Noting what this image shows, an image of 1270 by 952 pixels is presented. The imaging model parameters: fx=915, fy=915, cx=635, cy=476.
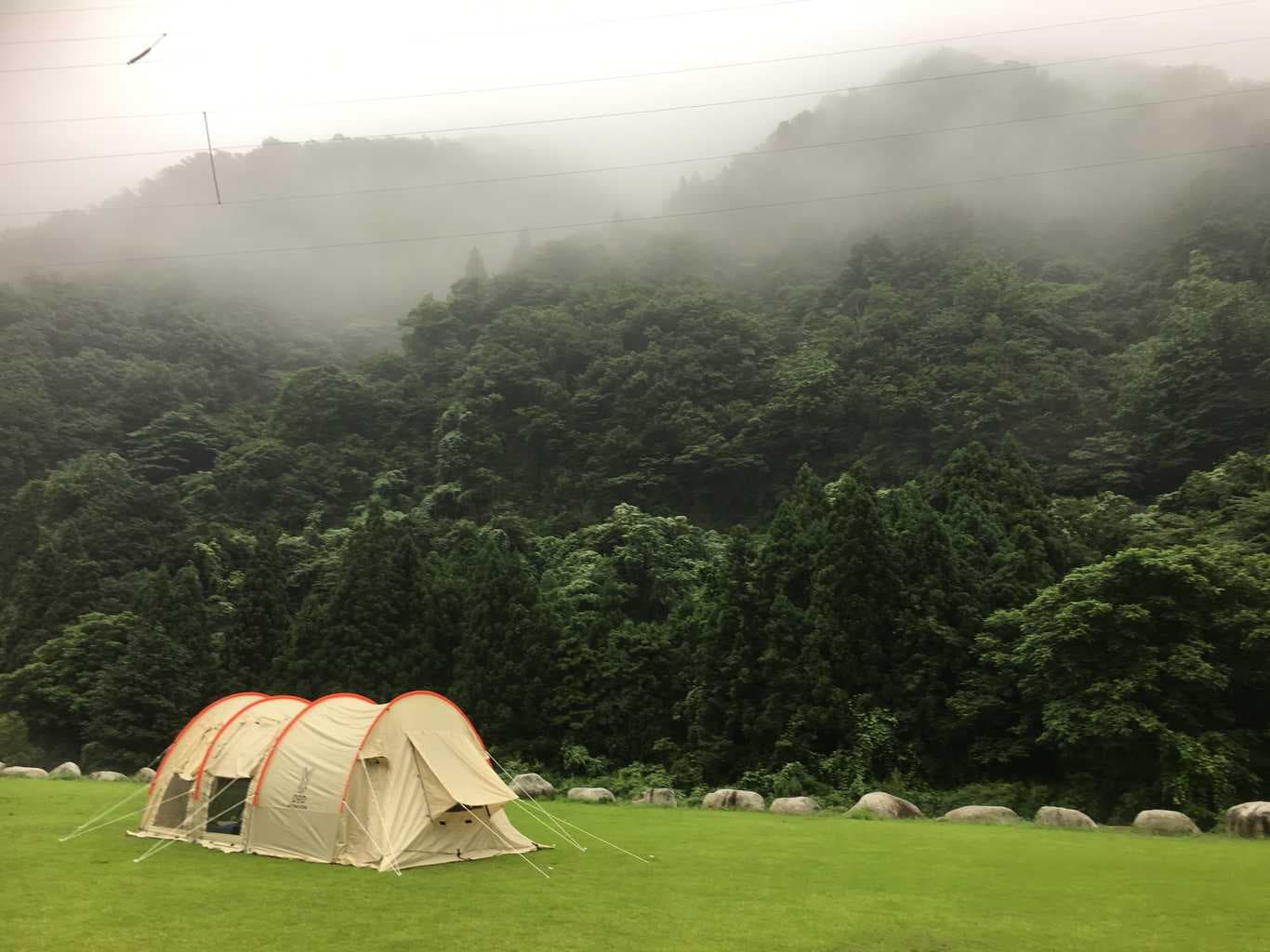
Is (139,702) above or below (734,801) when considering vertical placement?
above

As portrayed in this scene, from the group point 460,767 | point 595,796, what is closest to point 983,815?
point 595,796

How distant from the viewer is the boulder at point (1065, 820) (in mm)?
15250

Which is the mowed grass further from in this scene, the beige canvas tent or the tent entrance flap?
the tent entrance flap

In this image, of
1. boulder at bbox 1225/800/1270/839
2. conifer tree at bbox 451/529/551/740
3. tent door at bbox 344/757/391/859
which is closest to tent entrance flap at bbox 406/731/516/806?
tent door at bbox 344/757/391/859

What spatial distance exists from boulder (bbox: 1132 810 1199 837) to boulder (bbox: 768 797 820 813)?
18.0 feet

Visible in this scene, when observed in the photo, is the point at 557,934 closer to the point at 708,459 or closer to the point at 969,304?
the point at 708,459

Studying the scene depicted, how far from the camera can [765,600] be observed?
26.1 meters

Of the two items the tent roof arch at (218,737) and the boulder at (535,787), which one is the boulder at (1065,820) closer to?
the boulder at (535,787)

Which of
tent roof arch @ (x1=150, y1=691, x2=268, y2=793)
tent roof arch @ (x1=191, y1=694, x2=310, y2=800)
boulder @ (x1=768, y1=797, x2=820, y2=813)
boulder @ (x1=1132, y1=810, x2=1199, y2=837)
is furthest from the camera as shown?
boulder @ (x1=768, y1=797, x2=820, y2=813)

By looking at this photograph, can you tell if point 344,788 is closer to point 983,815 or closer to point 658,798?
point 658,798

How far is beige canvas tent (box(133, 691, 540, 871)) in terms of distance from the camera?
→ 419 inches

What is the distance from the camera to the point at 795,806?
17328 millimetres

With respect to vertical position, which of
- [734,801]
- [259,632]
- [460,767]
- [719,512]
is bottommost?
[734,801]

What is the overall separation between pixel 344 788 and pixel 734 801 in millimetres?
9693
